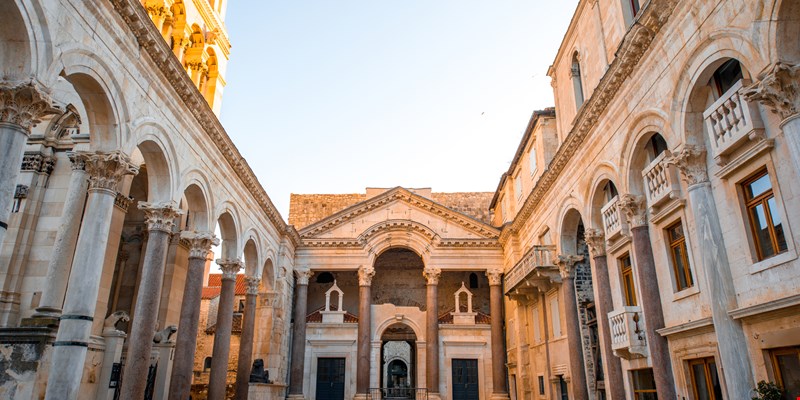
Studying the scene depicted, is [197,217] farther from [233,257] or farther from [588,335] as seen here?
[588,335]

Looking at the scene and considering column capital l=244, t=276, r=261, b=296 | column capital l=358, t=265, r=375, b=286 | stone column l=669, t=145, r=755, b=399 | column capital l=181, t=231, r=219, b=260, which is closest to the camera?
stone column l=669, t=145, r=755, b=399

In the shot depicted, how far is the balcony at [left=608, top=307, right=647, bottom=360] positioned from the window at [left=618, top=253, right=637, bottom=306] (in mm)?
814

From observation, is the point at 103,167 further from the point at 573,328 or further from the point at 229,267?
the point at 573,328

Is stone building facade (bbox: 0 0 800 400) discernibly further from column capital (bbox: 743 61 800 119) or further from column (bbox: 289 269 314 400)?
column (bbox: 289 269 314 400)

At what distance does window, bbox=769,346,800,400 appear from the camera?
8039 mm

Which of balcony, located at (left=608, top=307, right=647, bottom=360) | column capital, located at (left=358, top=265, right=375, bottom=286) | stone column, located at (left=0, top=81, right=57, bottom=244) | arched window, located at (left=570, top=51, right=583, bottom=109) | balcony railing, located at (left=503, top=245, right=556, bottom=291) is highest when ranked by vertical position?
arched window, located at (left=570, top=51, right=583, bottom=109)

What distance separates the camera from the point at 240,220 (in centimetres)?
1920

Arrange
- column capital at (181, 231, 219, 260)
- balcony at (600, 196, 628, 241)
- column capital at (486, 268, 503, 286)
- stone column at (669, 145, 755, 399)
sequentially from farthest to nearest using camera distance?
column capital at (486, 268, 503, 286) → column capital at (181, 231, 219, 260) → balcony at (600, 196, 628, 241) → stone column at (669, 145, 755, 399)

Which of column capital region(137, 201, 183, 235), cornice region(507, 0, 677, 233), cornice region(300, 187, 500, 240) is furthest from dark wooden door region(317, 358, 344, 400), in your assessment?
column capital region(137, 201, 183, 235)

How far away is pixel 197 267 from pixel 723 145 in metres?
13.5

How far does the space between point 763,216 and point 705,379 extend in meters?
3.53

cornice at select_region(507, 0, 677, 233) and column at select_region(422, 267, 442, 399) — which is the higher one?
cornice at select_region(507, 0, 677, 233)

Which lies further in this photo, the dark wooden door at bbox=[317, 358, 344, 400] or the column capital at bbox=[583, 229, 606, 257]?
the dark wooden door at bbox=[317, 358, 344, 400]

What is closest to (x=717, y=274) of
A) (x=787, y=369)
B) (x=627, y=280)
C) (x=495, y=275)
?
(x=787, y=369)
